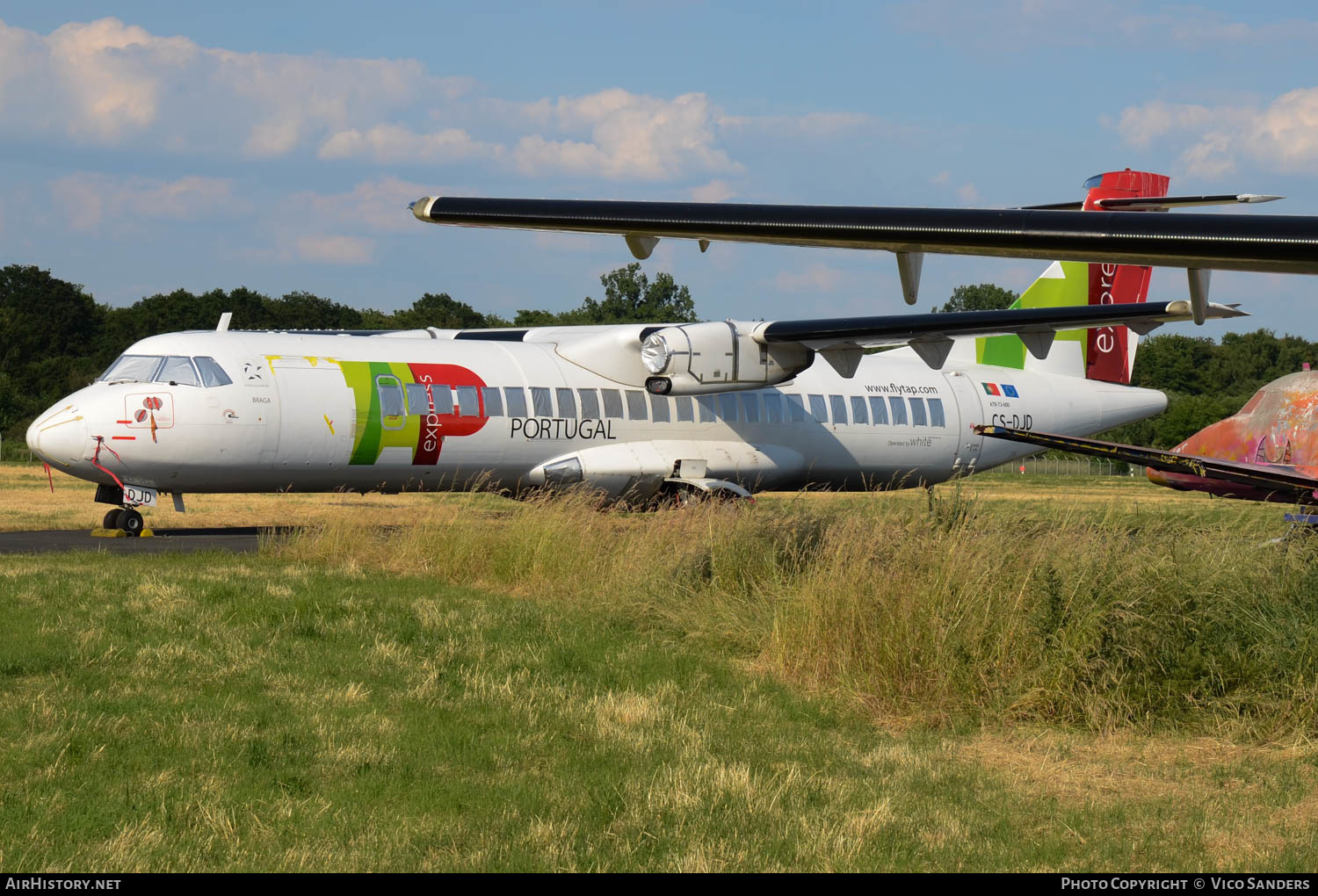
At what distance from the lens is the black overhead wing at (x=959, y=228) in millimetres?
2377

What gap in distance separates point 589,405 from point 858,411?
5054mm

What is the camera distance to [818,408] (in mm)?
20469

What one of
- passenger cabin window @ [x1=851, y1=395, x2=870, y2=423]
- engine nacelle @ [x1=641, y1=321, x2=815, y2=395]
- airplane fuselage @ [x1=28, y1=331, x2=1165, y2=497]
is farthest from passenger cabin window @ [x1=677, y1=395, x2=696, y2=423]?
passenger cabin window @ [x1=851, y1=395, x2=870, y2=423]

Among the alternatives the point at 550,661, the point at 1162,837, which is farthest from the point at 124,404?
the point at 1162,837

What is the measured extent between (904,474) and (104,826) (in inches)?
720

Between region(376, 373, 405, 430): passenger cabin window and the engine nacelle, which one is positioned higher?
the engine nacelle

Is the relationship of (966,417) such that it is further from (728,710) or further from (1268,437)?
(728,710)

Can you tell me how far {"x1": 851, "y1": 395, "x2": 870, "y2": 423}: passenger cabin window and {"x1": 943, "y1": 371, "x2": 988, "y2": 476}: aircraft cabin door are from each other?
76.0 inches

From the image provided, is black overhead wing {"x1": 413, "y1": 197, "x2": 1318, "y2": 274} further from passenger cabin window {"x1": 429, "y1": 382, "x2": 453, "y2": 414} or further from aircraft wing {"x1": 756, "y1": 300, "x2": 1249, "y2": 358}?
passenger cabin window {"x1": 429, "y1": 382, "x2": 453, "y2": 414}

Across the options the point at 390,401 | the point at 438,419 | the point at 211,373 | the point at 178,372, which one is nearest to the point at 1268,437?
the point at 438,419

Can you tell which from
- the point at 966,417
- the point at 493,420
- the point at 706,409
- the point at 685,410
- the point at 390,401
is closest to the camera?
the point at 390,401

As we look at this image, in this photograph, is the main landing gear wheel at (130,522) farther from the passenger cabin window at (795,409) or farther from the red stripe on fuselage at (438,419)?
the passenger cabin window at (795,409)

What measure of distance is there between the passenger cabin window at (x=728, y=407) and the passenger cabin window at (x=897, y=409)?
10.0 ft

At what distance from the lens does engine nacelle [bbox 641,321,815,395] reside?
1775 centimetres
